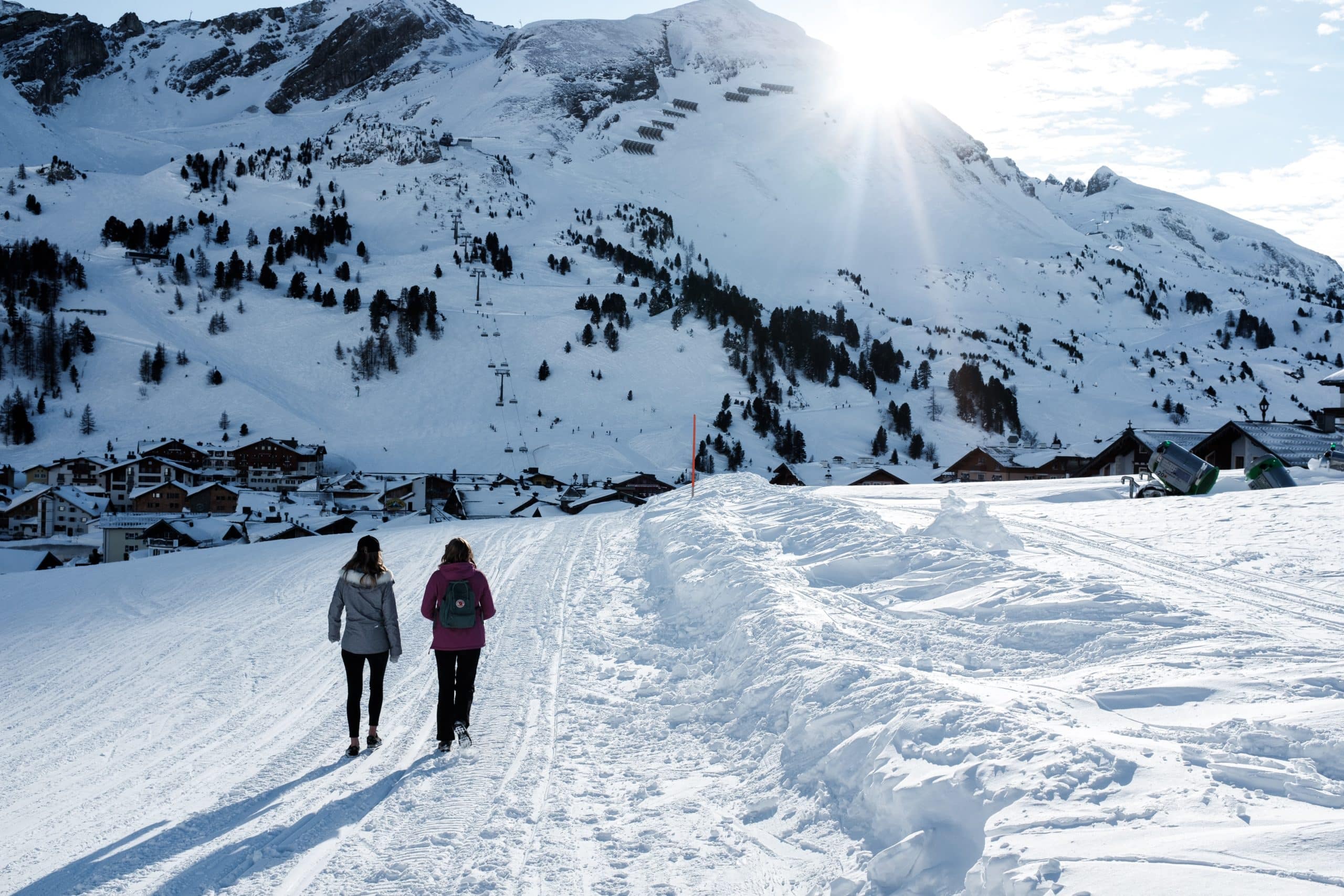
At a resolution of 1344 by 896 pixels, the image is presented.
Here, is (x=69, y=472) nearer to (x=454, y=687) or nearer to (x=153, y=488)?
(x=153, y=488)

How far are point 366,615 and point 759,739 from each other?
331 centimetres

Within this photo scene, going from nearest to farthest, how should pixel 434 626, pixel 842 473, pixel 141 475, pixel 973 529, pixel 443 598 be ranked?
pixel 434 626, pixel 443 598, pixel 973 529, pixel 141 475, pixel 842 473

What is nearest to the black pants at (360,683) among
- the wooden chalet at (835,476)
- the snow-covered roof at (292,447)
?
the wooden chalet at (835,476)

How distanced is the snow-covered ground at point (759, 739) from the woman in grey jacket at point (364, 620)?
1.75 feet

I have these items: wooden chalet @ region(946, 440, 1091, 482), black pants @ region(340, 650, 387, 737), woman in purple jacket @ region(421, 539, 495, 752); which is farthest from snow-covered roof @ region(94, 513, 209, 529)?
wooden chalet @ region(946, 440, 1091, 482)

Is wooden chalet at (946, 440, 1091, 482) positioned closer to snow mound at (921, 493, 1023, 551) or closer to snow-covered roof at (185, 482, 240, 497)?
snow mound at (921, 493, 1023, 551)

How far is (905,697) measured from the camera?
19.4ft

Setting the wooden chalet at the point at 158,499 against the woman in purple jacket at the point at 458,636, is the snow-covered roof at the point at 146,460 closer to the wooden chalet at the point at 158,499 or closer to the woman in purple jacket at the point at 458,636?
the wooden chalet at the point at 158,499

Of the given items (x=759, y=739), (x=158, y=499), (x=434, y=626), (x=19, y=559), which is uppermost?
(x=434, y=626)

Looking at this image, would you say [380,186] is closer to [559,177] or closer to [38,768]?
[559,177]

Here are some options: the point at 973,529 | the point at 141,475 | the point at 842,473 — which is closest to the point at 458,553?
the point at 973,529

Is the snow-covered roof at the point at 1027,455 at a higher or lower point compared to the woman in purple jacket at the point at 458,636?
lower

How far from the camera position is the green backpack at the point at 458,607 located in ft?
22.2

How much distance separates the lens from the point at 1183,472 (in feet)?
72.0
